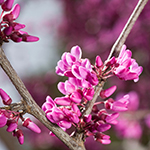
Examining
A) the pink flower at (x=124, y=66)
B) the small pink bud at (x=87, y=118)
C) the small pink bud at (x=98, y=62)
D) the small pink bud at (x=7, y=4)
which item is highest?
the small pink bud at (x=7, y=4)

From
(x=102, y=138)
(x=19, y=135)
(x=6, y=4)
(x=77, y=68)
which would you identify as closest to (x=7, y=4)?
(x=6, y=4)

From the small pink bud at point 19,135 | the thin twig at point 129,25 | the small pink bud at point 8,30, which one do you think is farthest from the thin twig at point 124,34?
the small pink bud at point 8,30

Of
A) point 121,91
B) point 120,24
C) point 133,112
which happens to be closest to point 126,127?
point 133,112

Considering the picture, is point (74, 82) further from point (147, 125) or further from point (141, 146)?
point (141, 146)

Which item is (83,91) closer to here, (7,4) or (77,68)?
(77,68)

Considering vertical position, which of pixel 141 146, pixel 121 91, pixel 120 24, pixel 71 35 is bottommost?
pixel 141 146

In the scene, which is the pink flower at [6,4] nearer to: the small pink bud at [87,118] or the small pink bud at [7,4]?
the small pink bud at [7,4]
